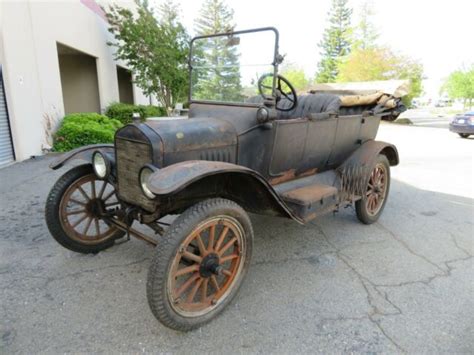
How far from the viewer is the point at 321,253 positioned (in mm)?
3232

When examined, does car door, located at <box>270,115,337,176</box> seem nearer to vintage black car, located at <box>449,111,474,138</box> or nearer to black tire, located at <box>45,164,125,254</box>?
black tire, located at <box>45,164,125,254</box>

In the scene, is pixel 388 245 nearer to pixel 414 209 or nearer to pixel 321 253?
pixel 321 253

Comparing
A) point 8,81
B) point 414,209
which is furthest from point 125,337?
point 8,81

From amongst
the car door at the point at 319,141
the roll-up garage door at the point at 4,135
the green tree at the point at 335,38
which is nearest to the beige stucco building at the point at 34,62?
the roll-up garage door at the point at 4,135

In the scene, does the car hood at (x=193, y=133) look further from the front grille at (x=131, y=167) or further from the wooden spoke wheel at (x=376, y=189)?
the wooden spoke wheel at (x=376, y=189)

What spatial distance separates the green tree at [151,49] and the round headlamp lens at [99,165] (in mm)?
9791

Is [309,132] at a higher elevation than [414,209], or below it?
higher

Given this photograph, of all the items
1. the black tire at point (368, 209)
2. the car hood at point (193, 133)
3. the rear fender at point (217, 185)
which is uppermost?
the car hood at point (193, 133)

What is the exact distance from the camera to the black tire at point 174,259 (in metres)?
1.90

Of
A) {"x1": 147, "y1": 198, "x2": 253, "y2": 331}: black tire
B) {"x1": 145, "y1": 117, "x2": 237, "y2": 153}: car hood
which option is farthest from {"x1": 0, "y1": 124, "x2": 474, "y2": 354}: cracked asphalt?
{"x1": 145, "y1": 117, "x2": 237, "y2": 153}: car hood

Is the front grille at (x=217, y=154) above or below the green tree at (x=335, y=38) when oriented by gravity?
below

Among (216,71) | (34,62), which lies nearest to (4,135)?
(34,62)

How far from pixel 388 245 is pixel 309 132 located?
55.0 inches

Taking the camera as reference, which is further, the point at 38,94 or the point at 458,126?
the point at 458,126
